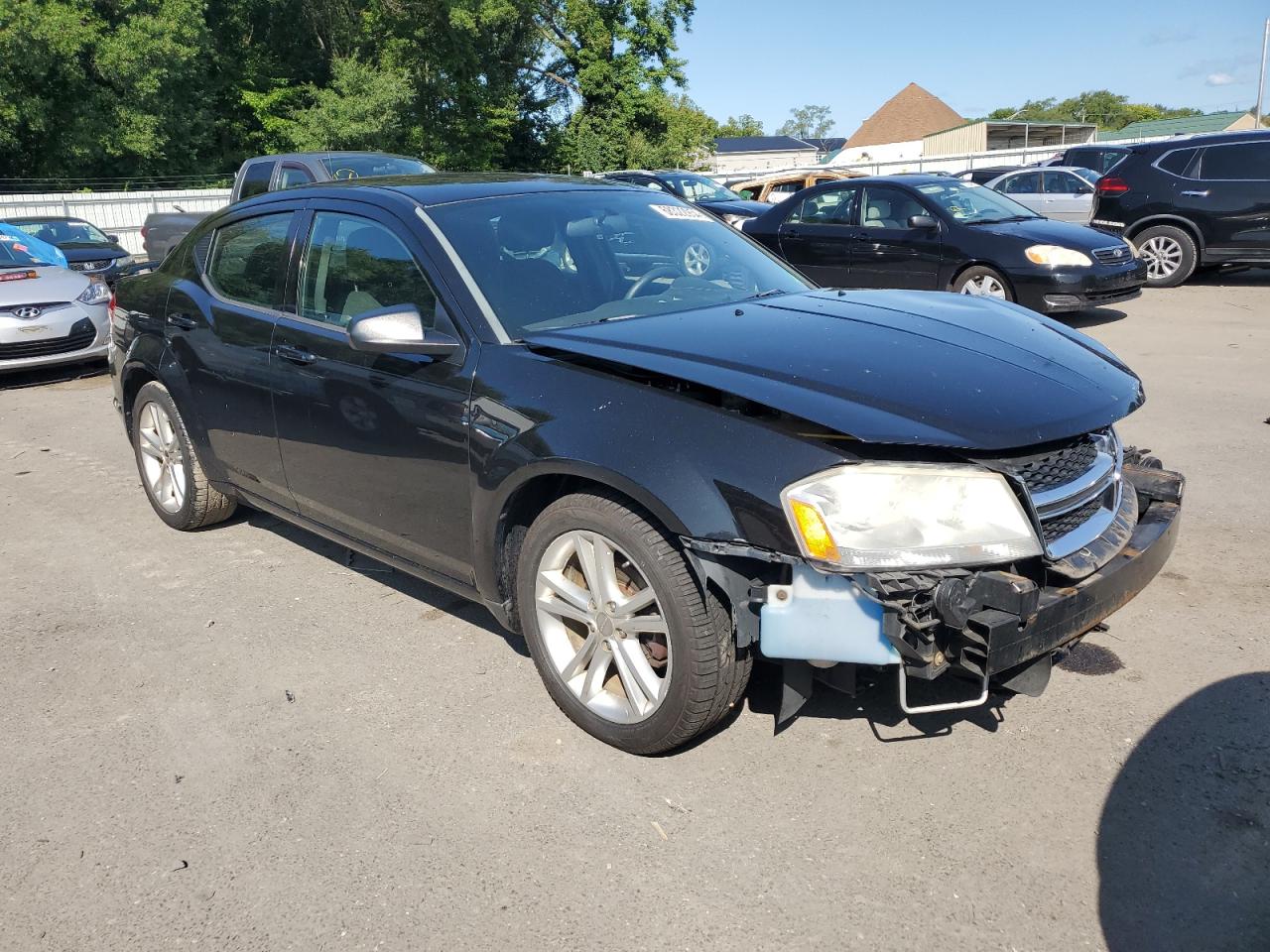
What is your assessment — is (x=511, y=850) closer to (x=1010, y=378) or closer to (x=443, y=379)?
(x=443, y=379)

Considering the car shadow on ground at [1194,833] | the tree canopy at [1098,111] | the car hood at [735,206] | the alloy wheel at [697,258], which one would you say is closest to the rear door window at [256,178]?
the car hood at [735,206]

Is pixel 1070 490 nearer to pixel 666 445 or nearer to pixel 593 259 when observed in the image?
pixel 666 445

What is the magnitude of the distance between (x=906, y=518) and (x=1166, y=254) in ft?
41.1

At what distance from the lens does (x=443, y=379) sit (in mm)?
3518

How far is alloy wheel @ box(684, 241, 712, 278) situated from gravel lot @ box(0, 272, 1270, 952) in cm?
166

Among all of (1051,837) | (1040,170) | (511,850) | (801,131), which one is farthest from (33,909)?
(801,131)

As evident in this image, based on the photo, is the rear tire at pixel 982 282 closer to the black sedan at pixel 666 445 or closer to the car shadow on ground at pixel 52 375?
the black sedan at pixel 666 445

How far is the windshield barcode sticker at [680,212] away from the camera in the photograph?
4445 mm

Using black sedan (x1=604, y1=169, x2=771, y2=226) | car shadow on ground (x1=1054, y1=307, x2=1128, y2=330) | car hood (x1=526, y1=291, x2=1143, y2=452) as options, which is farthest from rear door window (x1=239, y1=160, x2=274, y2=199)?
car hood (x1=526, y1=291, x2=1143, y2=452)

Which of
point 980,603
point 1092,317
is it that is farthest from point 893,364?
point 1092,317

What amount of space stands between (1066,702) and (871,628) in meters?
1.15

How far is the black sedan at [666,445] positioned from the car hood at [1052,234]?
6936 mm

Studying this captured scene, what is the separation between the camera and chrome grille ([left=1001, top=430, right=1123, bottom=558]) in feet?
9.44

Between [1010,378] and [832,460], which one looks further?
[1010,378]
